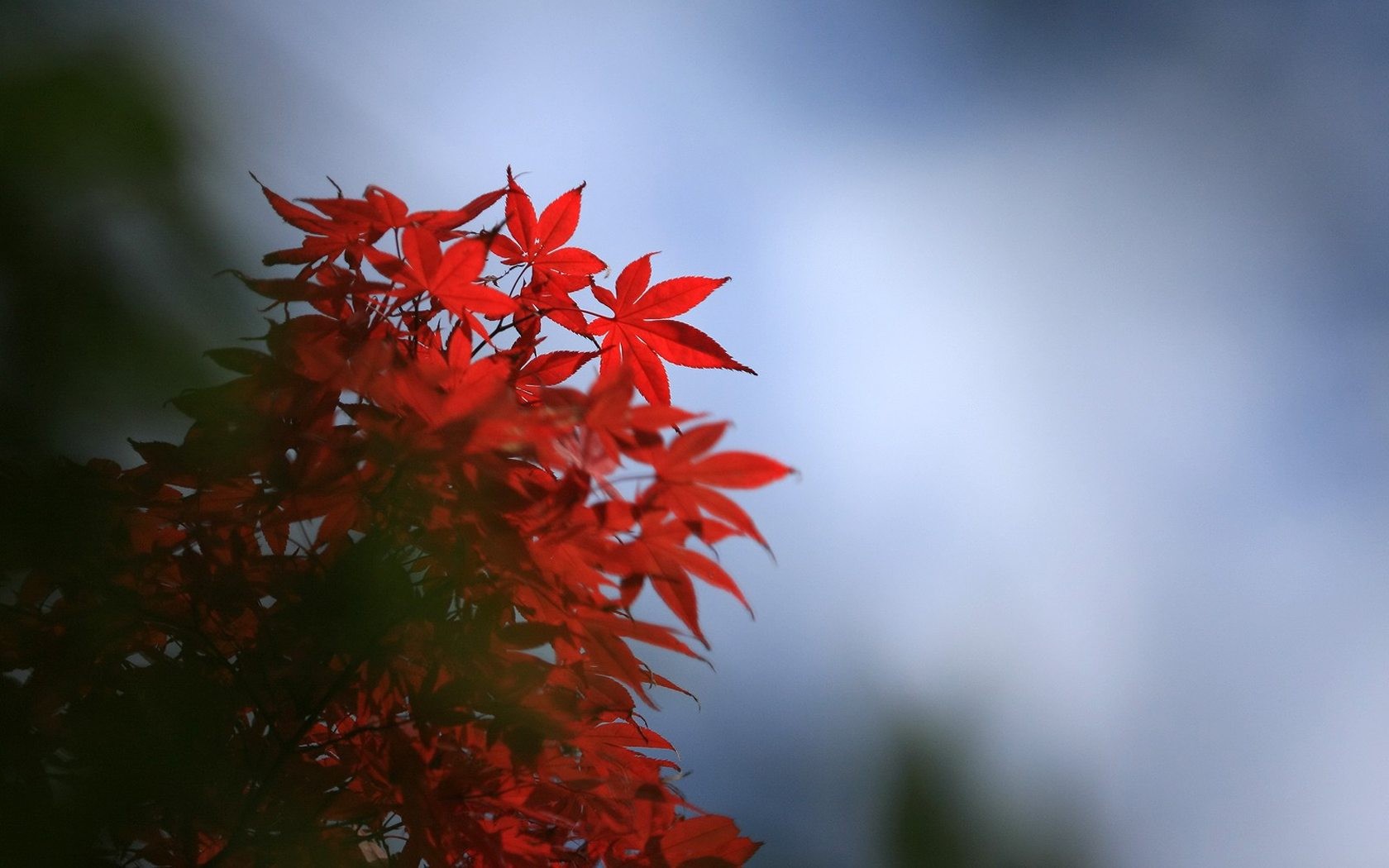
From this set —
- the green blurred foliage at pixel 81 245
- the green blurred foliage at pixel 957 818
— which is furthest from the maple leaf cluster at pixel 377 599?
the green blurred foliage at pixel 957 818

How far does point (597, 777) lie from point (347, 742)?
167mm

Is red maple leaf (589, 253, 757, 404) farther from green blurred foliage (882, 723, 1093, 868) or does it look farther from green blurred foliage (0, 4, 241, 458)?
green blurred foliage (882, 723, 1093, 868)

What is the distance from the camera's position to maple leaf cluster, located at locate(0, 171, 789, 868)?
47cm

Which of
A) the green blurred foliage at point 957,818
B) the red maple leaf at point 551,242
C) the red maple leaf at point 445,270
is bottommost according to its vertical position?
the green blurred foliage at point 957,818

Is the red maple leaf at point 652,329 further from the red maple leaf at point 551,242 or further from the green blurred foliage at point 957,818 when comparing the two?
the green blurred foliage at point 957,818

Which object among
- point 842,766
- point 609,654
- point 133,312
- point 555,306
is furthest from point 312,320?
point 842,766

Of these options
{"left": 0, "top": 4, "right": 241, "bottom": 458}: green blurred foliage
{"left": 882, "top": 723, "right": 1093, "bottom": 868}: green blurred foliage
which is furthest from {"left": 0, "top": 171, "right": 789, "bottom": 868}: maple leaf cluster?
{"left": 882, "top": 723, "right": 1093, "bottom": 868}: green blurred foliage

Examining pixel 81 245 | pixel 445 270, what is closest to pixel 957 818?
pixel 445 270

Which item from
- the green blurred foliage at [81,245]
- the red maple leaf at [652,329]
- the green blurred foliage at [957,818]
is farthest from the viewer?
the green blurred foliage at [957,818]

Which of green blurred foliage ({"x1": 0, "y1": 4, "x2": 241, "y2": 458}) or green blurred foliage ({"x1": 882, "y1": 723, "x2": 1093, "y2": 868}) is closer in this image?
green blurred foliage ({"x1": 0, "y1": 4, "x2": 241, "y2": 458})

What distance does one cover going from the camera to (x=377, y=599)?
50 cm

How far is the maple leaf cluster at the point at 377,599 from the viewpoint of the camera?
47 cm

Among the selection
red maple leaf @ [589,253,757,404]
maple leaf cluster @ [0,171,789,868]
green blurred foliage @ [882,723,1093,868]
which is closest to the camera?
maple leaf cluster @ [0,171,789,868]

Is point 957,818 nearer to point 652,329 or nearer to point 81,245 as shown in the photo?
point 652,329
